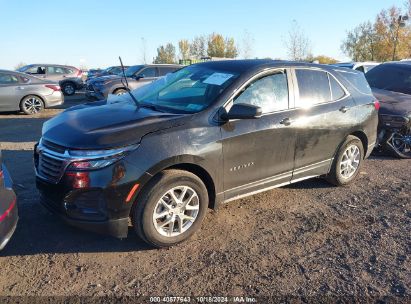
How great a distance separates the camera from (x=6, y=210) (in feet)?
9.85

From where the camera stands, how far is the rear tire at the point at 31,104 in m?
11.8

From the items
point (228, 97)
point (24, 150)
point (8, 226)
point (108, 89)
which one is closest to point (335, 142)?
point (228, 97)

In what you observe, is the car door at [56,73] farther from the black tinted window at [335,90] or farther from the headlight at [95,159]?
the headlight at [95,159]

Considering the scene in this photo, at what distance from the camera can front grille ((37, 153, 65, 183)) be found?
11.0 feet

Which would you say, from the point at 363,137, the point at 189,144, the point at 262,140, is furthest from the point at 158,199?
the point at 363,137

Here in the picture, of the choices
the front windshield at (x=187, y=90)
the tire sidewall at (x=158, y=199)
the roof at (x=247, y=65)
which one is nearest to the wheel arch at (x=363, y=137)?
the roof at (x=247, y=65)

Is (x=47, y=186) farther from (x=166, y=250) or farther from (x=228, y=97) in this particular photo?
(x=228, y=97)

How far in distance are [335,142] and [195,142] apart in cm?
230

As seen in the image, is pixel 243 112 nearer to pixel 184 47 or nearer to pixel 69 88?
pixel 69 88

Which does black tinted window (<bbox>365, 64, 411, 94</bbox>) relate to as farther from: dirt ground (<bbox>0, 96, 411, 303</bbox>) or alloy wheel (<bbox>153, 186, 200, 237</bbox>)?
alloy wheel (<bbox>153, 186, 200, 237</bbox>)

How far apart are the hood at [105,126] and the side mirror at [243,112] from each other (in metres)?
0.49

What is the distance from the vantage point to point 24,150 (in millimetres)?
7000

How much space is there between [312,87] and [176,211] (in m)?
2.43

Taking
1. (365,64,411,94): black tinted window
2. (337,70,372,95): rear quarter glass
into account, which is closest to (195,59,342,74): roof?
(337,70,372,95): rear quarter glass
